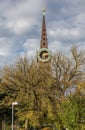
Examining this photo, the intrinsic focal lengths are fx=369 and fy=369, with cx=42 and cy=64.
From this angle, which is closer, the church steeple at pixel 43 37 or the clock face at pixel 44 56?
the clock face at pixel 44 56

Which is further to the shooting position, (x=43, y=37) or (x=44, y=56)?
(x=43, y=37)

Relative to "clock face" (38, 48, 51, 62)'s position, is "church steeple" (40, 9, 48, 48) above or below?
above

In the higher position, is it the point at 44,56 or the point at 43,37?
the point at 43,37

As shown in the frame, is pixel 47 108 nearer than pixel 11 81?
Yes

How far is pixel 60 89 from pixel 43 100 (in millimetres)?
2997

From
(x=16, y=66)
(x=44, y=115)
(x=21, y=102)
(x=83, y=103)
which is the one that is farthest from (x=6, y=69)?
(x=83, y=103)

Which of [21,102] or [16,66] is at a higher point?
[16,66]

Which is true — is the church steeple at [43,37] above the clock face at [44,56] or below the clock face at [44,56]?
above

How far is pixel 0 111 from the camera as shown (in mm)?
→ 57531

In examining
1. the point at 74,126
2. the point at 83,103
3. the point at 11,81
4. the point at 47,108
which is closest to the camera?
the point at 74,126

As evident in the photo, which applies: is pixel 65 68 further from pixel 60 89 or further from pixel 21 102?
pixel 21 102

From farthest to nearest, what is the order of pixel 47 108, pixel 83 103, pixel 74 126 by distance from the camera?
pixel 47 108 → pixel 83 103 → pixel 74 126

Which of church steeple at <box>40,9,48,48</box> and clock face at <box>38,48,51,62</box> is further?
church steeple at <box>40,9,48,48</box>

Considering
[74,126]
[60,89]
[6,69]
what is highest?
[6,69]
